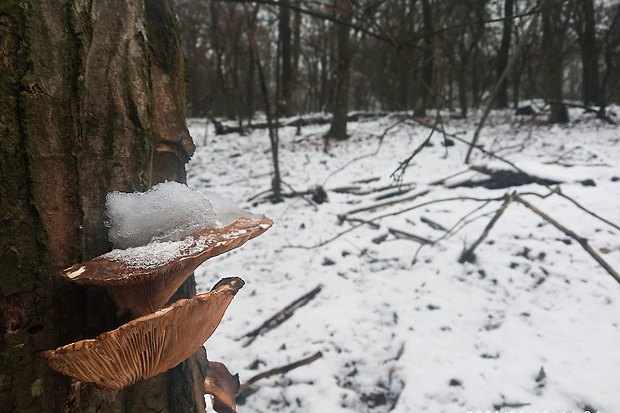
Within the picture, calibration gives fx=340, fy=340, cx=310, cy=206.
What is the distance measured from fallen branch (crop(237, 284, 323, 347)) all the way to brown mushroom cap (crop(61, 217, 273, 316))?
197 centimetres

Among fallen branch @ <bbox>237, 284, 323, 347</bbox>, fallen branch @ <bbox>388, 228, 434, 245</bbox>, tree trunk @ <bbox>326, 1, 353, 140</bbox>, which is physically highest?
tree trunk @ <bbox>326, 1, 353, 140</bbox>

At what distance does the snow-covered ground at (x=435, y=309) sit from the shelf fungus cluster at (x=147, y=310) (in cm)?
159

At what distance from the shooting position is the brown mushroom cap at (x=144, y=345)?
0.59 m

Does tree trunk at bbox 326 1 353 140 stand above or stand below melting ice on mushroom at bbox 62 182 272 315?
above

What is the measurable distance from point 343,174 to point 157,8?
237 inches

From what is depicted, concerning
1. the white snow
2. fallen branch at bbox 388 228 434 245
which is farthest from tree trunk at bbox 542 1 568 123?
the white snow

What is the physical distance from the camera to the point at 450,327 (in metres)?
2.53

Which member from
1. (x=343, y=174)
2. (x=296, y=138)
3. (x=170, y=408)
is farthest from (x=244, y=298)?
(x=296, y=138)

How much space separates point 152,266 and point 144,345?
6.1 inches

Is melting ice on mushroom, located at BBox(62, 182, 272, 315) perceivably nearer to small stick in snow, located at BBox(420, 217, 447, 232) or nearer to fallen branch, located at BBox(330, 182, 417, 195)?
small stick in snow, located at BBox(420, 217, 447, 232)

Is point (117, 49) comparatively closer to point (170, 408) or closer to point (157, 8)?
point (157, 8)

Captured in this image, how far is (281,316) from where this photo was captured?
2.88m

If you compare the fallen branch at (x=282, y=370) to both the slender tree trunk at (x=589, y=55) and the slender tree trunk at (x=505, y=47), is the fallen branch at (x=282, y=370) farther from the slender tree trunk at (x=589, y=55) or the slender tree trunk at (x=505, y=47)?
the slender tree trunk at (x=589, y=55)

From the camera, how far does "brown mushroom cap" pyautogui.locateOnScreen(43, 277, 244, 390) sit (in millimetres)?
590
